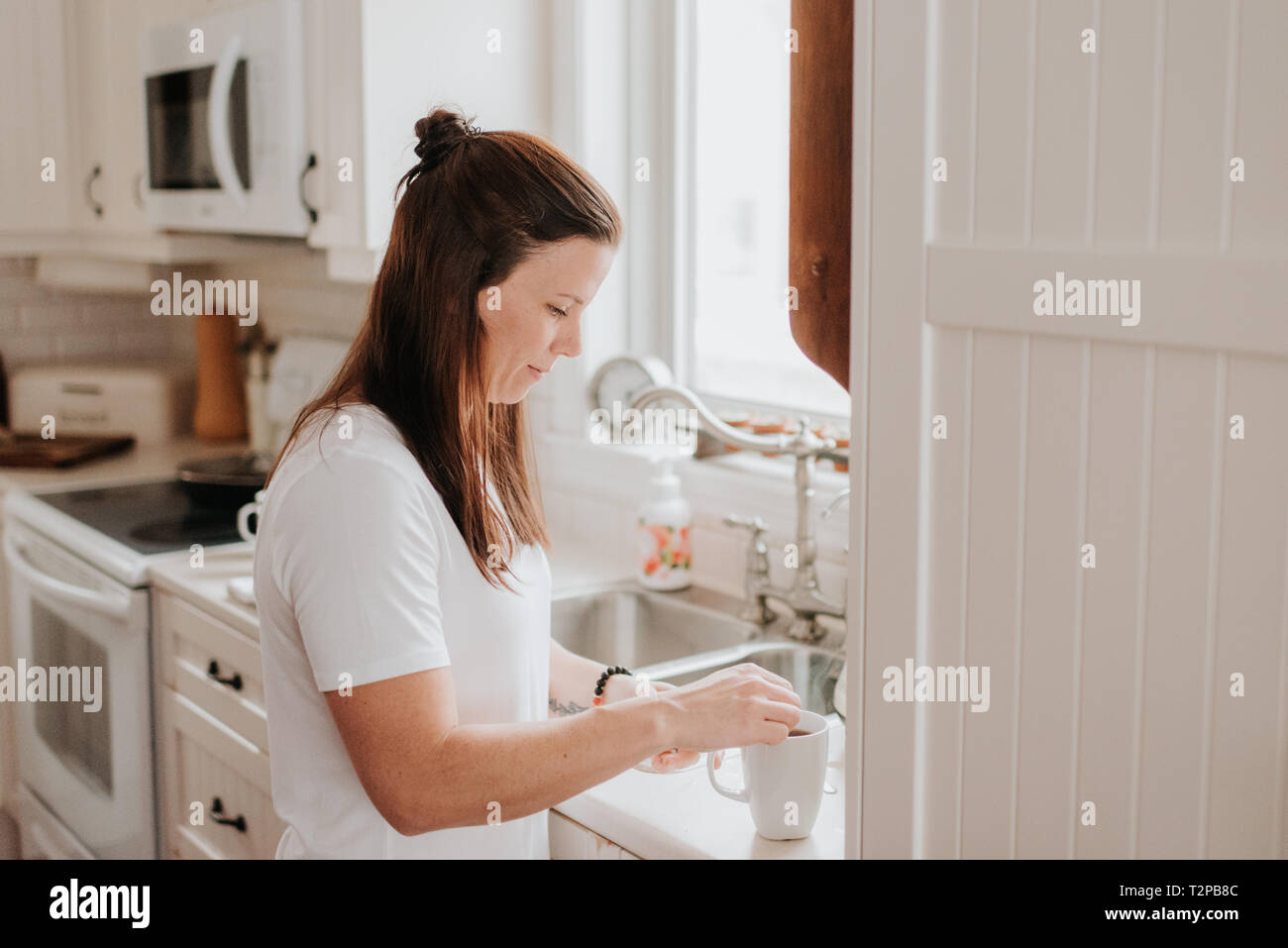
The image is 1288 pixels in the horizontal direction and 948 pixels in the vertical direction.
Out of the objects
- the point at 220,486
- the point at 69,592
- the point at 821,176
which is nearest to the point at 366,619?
the point at 821,176

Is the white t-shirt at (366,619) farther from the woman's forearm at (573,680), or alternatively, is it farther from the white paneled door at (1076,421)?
the white paneled door at (1076,421)

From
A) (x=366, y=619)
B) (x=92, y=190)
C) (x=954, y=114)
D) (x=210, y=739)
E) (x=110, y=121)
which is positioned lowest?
(x=210, y=739)

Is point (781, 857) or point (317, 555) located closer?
point (317, 555)

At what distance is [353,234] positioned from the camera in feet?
7.13

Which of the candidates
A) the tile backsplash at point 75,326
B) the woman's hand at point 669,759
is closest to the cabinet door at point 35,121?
the tile backsplash at point 75,326

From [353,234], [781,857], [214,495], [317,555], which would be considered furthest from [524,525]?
[214,495]

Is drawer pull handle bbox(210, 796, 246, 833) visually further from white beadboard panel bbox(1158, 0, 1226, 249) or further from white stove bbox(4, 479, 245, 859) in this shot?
white beadboard panel bbox(1158, 0, 1226, 249)

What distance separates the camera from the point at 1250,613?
731 millimetres

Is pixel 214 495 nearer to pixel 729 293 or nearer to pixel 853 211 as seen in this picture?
pixel 729 293

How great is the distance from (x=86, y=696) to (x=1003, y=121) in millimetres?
2104

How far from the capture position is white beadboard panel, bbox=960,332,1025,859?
0.84m

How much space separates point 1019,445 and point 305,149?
1.74 m

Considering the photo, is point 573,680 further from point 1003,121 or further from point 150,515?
point 150,515

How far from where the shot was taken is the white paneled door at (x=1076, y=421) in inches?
28.5
